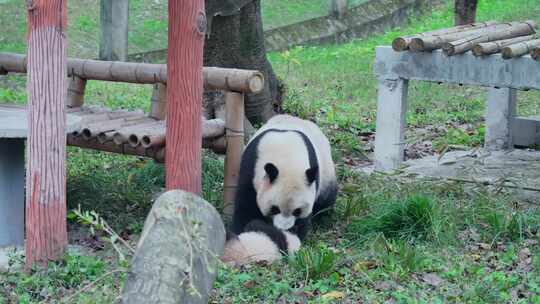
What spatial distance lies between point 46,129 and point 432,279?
215 centimetres

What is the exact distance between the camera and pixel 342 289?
4.77 m

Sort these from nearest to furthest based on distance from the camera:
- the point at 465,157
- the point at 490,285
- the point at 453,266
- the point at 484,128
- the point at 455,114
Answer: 1. the point at 490,285
2. the point at 453,266
3. the point at 465,157
4. the point at 484,128
5. the point at 455,114

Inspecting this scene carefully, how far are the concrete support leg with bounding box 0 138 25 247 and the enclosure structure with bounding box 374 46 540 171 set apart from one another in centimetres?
312

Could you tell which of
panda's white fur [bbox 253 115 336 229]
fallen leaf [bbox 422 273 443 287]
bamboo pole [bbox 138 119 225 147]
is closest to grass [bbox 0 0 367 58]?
bamboo pole [bbox 138 119 225 147]

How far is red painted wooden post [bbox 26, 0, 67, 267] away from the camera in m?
4.81

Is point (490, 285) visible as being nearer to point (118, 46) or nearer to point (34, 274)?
point (34, 274)

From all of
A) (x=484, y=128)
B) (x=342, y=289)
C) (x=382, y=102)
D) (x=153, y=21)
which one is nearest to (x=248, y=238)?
(x=342, y=289)

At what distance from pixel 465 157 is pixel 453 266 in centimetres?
326

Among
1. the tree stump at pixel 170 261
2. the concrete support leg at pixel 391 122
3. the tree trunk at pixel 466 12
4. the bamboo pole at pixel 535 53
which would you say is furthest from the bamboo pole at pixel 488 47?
the tree trunk at pixel 466 12

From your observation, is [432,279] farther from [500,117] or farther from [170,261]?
[500,117]

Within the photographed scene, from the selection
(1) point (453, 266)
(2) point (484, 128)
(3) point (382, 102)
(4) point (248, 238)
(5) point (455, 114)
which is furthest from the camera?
(5) point (455, 114)

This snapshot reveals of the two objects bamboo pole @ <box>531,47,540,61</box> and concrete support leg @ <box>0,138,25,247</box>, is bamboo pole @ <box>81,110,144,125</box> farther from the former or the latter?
bamboo pole @ <box>531,47,540,61</box>

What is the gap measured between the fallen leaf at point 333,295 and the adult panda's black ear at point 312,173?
1.22m

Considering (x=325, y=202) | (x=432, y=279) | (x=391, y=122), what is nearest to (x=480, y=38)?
(x=391, y=122)
